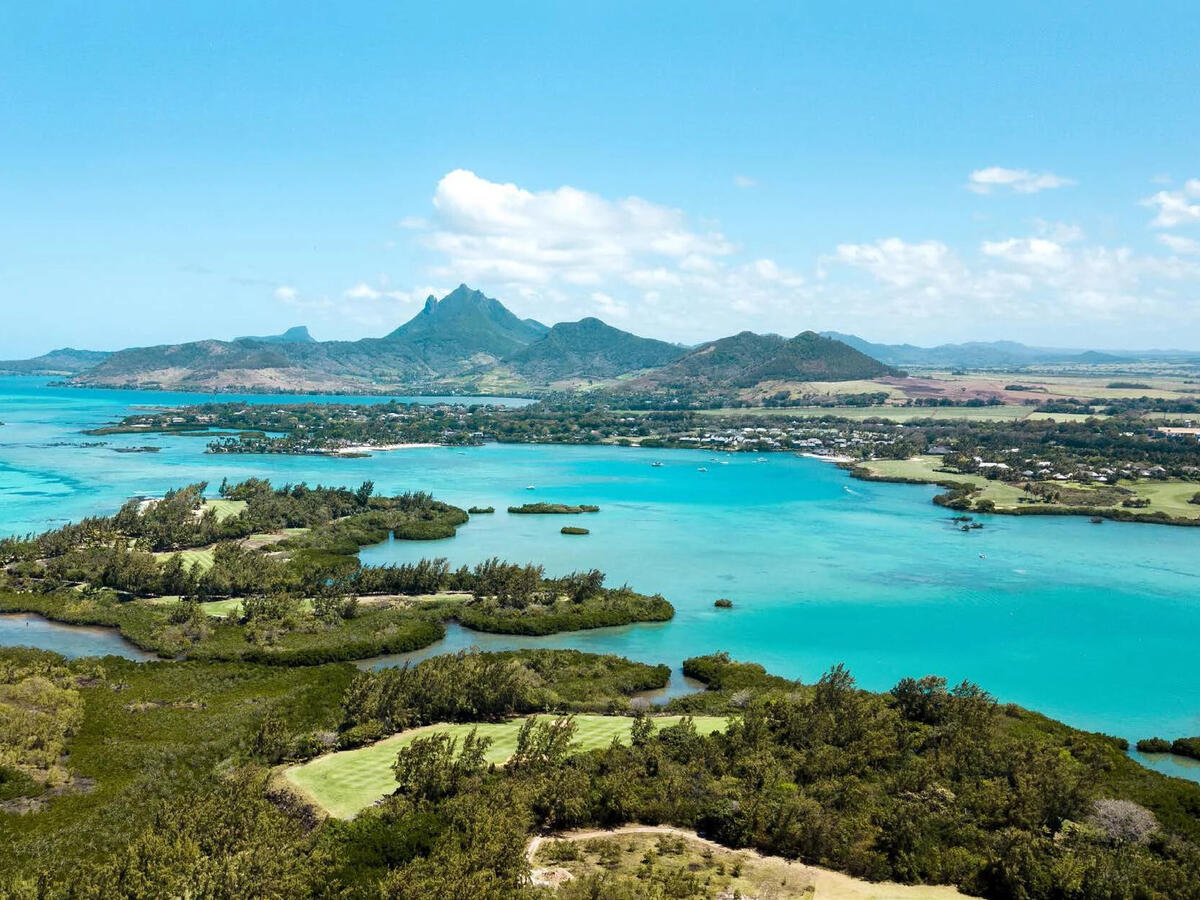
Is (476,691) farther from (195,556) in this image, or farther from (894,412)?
(894,412)

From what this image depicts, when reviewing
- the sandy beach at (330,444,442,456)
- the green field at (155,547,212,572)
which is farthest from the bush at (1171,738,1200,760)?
the sandy beach at (330,444,442,456)

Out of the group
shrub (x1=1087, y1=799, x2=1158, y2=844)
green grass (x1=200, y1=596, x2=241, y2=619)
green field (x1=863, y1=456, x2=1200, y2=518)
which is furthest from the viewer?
green field (x1=863, y1=456, x2=1200, y2=518)

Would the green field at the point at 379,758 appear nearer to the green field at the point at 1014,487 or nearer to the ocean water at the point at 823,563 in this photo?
the ocean water at the point at 823,563

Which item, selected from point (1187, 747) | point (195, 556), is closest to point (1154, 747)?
point (1187, 747)

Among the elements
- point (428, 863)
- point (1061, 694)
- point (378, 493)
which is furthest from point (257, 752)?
point (378, 493)

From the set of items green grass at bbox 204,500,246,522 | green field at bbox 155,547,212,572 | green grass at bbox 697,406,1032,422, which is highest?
green grass at bbox 697,406,1032,422

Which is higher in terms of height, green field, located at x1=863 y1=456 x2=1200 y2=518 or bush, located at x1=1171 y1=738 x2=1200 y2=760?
green field, located at x1=863 y1=456 x2=1200 y2=518

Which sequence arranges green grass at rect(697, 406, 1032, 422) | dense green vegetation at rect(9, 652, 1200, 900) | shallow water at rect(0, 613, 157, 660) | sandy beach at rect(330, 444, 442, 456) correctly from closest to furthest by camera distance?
dense green vegetation at rect(9, 652, 1200, 900)
shallow water at rect(0, 613, 157, 660)
sandy beach at rect(330, 444, 442, 456)
green grass at rect(697, 406, 1032, 422)

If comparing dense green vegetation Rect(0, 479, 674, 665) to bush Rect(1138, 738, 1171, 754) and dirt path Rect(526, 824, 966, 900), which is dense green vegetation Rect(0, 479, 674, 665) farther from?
bush Rect(1138, 738, 1171, 754)
